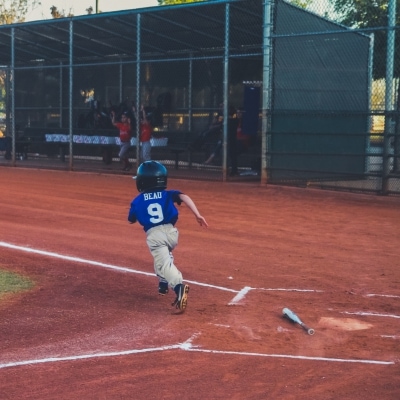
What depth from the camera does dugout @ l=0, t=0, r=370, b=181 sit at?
1812 cm

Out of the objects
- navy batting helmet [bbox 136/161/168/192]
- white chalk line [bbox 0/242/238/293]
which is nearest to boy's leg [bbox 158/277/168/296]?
white chalk line [bbox 0/242/238/293]

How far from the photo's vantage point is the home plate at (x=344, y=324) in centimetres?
644

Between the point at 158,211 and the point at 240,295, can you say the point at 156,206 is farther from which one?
the point at 240,295

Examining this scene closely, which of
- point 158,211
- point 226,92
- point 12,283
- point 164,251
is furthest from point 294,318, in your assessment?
point 226,92

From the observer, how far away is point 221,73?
77.2 ft

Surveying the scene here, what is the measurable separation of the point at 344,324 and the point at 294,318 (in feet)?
1.38

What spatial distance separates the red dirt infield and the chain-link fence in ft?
15.2

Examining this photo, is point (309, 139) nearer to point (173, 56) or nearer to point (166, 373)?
point (173, 56)

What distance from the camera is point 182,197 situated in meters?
7.14

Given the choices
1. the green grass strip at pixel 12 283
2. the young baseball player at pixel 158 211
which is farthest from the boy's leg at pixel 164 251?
the green grass strip at pixel 12 283

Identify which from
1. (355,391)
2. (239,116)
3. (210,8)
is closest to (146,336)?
(355,391)

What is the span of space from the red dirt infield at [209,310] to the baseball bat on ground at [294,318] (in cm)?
5

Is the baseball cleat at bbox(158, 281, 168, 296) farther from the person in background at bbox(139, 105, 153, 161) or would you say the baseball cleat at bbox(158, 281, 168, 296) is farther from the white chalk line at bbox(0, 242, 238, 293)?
the person in background at bbox(139, 105, 153, 161)

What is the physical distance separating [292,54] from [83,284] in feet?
37.7
